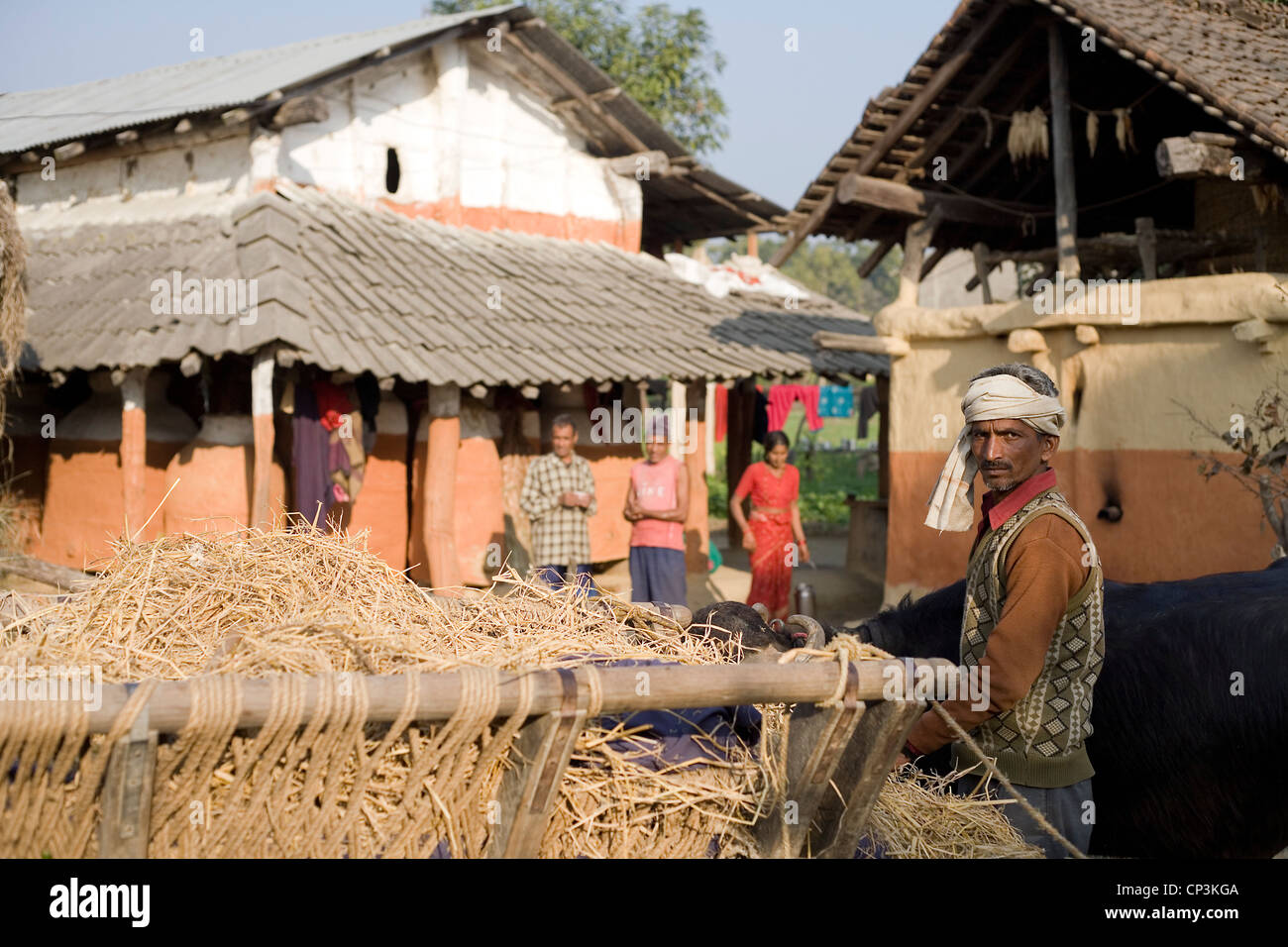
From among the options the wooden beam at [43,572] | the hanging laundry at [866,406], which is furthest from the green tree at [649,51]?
the wooden beam at [43,572]

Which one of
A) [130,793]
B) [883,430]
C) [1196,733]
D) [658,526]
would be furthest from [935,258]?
[130,793]

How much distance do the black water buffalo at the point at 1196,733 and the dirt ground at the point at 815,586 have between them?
257 inches

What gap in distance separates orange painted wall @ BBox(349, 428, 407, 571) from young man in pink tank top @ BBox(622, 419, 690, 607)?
2.29 m

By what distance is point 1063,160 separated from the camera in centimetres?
811

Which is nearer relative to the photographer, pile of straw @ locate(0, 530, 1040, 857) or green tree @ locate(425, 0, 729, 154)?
pile of straw @ locate(0, 530, 1040, 857)

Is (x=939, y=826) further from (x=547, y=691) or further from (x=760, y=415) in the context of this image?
(x=760, y=415)

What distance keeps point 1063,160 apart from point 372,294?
5.12m

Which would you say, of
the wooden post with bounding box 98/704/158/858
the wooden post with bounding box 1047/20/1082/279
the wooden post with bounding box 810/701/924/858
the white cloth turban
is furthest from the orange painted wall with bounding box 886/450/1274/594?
the wooden post with bounding box 98/704/158/858

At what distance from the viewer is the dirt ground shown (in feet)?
35.2

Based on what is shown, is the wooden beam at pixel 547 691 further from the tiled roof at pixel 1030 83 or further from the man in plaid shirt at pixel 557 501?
the tiled roof at pixel 1030 83

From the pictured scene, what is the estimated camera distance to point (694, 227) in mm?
13438

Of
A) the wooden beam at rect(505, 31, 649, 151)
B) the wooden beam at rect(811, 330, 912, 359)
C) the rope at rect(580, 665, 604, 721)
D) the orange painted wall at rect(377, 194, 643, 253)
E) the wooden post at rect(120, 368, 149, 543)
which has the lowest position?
the rope at rect(580, 665, 604, 721)

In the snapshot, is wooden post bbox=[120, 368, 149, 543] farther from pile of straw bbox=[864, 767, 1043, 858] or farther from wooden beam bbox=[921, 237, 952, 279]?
pile of straw bbox=[864, 767, 1043, 858]
